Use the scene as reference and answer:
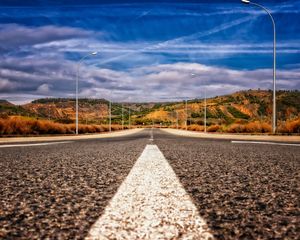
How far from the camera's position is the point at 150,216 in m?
1.81

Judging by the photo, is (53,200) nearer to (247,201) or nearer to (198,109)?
(247,201)

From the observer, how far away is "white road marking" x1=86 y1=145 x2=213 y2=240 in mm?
1506

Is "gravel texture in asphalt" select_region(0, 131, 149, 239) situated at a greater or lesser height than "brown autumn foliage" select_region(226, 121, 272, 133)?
greater

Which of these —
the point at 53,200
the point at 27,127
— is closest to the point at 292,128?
the point at 27,127

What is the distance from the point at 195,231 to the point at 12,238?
82 centimetres

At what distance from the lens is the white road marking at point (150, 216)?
1.51m

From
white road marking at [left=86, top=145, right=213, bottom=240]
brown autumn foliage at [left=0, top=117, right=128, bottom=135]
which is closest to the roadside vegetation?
brown autumn foliage at [left=0, top=117, right=128, bottom=135]

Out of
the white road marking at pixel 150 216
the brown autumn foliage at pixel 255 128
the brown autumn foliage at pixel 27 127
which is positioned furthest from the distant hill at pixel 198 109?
the white road marking at pixel 150 216

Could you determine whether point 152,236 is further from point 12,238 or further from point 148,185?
point 148,185

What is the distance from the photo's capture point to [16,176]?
3447 mm

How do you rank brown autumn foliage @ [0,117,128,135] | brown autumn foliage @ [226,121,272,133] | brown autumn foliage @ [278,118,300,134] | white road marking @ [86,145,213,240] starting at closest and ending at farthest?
white road marking @ [86,145,213,240]
brown autumn foliage @ [278,118,300,134]
brown autumn foliage @ [0,117,128,135]
brown autumn foliage @ [226,121,272,133]

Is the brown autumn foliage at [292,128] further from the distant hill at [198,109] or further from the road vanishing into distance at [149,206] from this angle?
the distant hill at [198,109]

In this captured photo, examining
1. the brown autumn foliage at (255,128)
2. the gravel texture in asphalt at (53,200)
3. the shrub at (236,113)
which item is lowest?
the brown autumn foliage at (255,128)

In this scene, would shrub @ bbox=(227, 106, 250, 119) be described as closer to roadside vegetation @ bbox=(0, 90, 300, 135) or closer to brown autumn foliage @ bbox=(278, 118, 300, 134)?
roadside vegetation @ bbox=(0, 90, 300, 135)
